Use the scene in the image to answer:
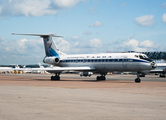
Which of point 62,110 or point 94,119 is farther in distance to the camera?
point 62,110

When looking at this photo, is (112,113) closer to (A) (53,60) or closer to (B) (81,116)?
(B) (81,116)

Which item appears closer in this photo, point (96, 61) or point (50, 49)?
point (96, 61)

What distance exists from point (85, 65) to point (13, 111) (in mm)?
26402

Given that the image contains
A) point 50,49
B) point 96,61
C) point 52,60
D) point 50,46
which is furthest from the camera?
point 50,49

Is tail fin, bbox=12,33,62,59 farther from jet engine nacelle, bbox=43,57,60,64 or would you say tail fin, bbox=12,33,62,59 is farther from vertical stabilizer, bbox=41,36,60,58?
jet engine nacelle, bbox=43,57,60,64

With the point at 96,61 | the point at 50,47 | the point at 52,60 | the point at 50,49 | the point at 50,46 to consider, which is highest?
the point at 50,46

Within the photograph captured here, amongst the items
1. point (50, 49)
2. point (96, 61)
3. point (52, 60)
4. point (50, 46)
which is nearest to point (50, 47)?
point (50, 46)

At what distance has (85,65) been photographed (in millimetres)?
34781

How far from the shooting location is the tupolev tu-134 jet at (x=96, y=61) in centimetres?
2975

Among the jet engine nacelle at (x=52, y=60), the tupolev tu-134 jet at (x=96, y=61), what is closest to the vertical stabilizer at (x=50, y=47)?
the tupolev tu-134 jet at (x=96, y=61)

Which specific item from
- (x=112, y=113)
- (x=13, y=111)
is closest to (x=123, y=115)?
(x=112, y=113)

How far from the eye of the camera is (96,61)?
33.4 metres

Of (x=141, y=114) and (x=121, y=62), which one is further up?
(x=121, y=62)

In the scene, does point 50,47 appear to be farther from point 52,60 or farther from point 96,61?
point 96,61
